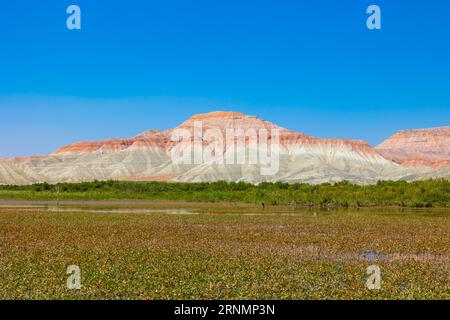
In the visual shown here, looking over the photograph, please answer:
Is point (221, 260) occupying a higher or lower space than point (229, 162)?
lower

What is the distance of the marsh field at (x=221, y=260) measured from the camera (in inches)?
655

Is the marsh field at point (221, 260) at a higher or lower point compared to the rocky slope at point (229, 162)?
lower

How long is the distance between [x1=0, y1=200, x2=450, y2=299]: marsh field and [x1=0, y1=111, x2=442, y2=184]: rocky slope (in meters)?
104

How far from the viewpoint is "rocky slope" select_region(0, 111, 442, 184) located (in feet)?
485

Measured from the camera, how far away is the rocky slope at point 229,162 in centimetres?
14775

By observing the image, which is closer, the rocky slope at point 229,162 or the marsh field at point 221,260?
the marsh field at point 221,260

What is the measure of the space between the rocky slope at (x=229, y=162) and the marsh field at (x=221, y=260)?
104 meters

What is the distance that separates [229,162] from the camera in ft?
516

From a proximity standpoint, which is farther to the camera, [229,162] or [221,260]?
[229,162]

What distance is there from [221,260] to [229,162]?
135 metres

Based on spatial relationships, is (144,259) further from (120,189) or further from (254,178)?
(254,178)

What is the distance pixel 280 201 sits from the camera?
78.4m
